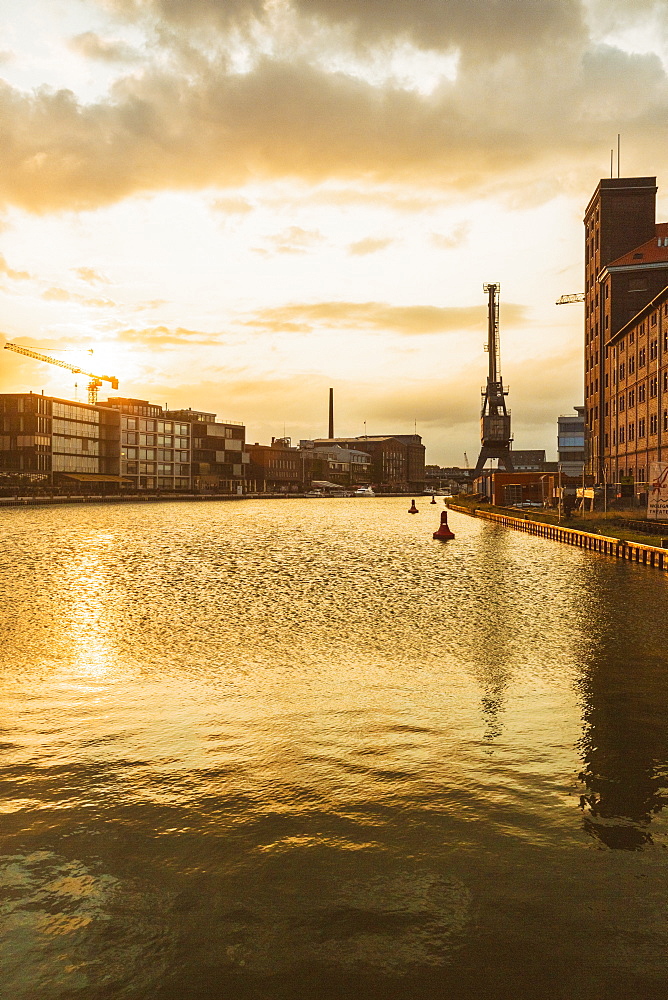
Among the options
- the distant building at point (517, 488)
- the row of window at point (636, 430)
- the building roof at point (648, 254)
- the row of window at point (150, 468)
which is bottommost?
the distant building at point (517, 488)

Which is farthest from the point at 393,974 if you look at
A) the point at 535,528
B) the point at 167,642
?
the point at 535,528

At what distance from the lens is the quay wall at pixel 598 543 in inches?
1385

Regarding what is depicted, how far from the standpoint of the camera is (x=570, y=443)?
533ft

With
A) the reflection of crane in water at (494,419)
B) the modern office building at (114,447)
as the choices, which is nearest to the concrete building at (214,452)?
the modern office building at (114,447)

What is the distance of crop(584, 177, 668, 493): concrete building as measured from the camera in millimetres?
69938

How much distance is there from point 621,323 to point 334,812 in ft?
286

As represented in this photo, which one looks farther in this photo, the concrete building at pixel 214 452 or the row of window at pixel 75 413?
the concrete building at pixel 214 452

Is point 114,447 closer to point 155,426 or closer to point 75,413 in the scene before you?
point 155,426

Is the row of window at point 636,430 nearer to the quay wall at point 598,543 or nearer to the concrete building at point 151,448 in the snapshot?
the quay wall at point 598,543

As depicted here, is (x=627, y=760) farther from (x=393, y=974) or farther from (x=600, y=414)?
(x=600, y=414)

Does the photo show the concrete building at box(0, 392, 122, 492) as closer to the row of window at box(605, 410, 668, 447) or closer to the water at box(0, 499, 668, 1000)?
the row of window at box(605, 410, 668, 447)

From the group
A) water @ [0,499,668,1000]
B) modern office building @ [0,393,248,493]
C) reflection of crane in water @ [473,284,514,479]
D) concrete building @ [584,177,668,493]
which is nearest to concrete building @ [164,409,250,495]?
modern office building @ [0,393,248,493]

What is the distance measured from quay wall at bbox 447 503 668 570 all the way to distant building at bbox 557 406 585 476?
96.2 meters

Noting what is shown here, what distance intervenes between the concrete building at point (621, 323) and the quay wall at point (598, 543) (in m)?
11.4
